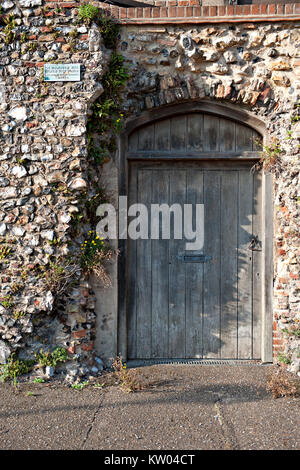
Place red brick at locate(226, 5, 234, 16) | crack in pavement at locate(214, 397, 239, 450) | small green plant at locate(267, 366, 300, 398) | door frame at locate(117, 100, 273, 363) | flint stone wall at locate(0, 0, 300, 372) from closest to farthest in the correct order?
crack in pavement at locate(214, 397, 239, 450), small green plant at locate(267, 366, 300, 398), flint stone wall at locate(0, 0, 300, 372), red brick at locate(226, 5, 234, 16), door frame at locate(117, 100, 273, 363)

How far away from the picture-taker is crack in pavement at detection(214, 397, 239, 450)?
124 inches

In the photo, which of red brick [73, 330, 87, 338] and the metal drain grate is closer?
red brick [73, 330, 87, 338]

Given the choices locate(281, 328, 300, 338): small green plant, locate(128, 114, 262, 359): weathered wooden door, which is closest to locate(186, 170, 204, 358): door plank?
locate(128, 114, 262, 359): weathered wooden door

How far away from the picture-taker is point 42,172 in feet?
15.1

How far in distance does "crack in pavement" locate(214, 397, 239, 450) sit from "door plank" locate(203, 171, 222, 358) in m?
1.12

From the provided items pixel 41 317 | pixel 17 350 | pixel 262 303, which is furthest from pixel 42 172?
pixel 262 303

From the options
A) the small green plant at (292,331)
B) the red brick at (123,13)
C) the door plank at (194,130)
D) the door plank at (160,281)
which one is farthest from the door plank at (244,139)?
the small green plant at (292,331)

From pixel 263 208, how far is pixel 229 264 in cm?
73

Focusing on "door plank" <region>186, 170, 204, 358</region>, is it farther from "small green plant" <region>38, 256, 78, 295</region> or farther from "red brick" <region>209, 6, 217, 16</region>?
"red brick" <region>209, 6, 217, 16</region>

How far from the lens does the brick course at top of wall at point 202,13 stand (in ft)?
15.2

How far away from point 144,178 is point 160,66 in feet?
4.03

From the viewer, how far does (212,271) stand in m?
4.97

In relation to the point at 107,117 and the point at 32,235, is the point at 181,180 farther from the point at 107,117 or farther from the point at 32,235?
the point at 32,235

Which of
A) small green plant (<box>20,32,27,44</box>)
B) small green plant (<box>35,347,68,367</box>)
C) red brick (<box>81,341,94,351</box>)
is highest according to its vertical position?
small green plant (<box>20,32,27,44</box>)
